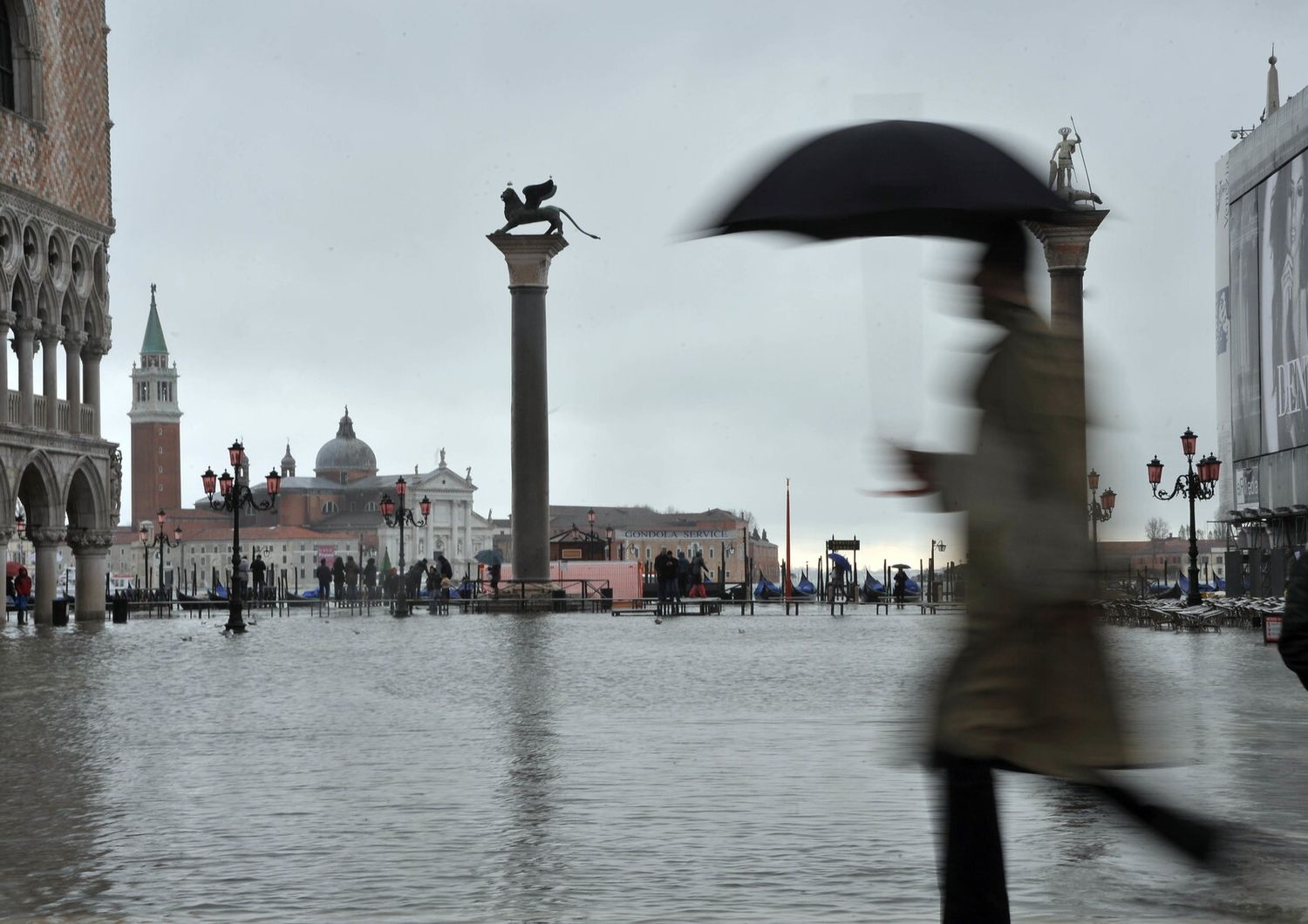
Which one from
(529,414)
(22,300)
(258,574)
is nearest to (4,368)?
(22,300)

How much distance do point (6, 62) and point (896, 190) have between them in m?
35.9

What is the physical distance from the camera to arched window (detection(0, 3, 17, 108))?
36.5 metres

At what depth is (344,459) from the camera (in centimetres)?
18438

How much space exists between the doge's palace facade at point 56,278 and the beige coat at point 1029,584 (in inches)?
1337

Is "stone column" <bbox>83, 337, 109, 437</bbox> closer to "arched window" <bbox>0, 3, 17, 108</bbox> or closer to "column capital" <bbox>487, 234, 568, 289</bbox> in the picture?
"arched window" <bbox>0, 3, 17, 108</bbox>

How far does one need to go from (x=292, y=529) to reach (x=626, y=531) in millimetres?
32807

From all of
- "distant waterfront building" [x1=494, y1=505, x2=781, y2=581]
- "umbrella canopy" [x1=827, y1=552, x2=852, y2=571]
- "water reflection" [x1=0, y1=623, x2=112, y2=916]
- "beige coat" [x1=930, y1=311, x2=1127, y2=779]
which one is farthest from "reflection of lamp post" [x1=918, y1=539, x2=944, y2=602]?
"distant waterfront building" [x1=494, y1=505, x2=781, y2=581]

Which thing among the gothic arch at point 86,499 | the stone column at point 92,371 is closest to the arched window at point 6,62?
the stone column at point 92,371

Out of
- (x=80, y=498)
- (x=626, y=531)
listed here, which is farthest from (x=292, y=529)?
(x=80, y=498)

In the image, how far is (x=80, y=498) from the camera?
1556 inches

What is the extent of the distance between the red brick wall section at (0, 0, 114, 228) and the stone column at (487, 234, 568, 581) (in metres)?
9.60

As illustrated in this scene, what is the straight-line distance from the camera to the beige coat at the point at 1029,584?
3.66 meters

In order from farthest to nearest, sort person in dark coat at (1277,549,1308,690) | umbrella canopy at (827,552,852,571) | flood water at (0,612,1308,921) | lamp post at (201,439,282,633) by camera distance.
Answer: umbrella canopy at (827,552,852,571) < lamp post at (201,439,282,633) < flood water at (0,612,1308,921) < person in dark coat at (1277,549,1308,690)

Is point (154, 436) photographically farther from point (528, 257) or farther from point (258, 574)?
point (528, 257)
